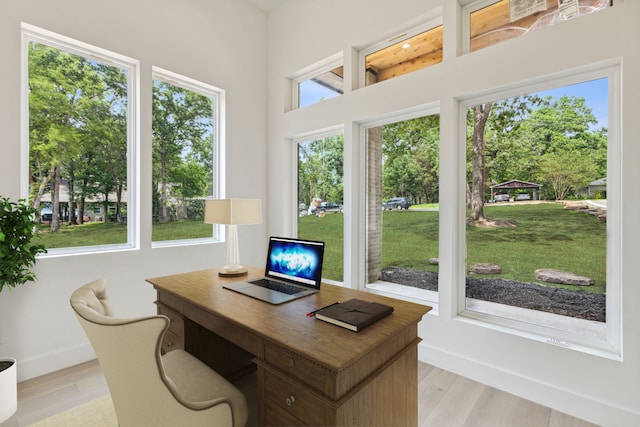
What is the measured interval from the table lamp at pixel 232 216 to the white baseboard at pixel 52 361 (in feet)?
4.82

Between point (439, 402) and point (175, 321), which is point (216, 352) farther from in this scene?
point (439, 402)

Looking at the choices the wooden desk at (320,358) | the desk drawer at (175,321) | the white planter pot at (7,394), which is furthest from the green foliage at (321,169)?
the white planter pot at (7,394)

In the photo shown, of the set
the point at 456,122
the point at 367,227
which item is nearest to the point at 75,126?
the point at 367,227

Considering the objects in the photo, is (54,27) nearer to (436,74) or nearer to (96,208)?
(96,208)

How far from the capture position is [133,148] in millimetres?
2764

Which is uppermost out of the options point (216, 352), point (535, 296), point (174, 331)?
point (535, 296)

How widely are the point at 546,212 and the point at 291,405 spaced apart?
6.83 feet

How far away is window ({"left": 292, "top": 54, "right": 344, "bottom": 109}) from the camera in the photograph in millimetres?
3172

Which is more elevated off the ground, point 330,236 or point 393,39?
point 393,39

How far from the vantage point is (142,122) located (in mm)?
2742

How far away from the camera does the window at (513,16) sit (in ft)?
6.45

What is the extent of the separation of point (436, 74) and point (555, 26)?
75 centimetres

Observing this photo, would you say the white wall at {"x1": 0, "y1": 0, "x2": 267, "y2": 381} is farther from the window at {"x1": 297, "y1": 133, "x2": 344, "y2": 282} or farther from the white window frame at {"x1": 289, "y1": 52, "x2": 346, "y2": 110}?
the window at {"x1": 297, "y1": 133, "x2": 344, "y2": 282}

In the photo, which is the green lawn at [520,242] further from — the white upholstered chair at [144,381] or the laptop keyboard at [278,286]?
the white upholstered chair at [144,381]
